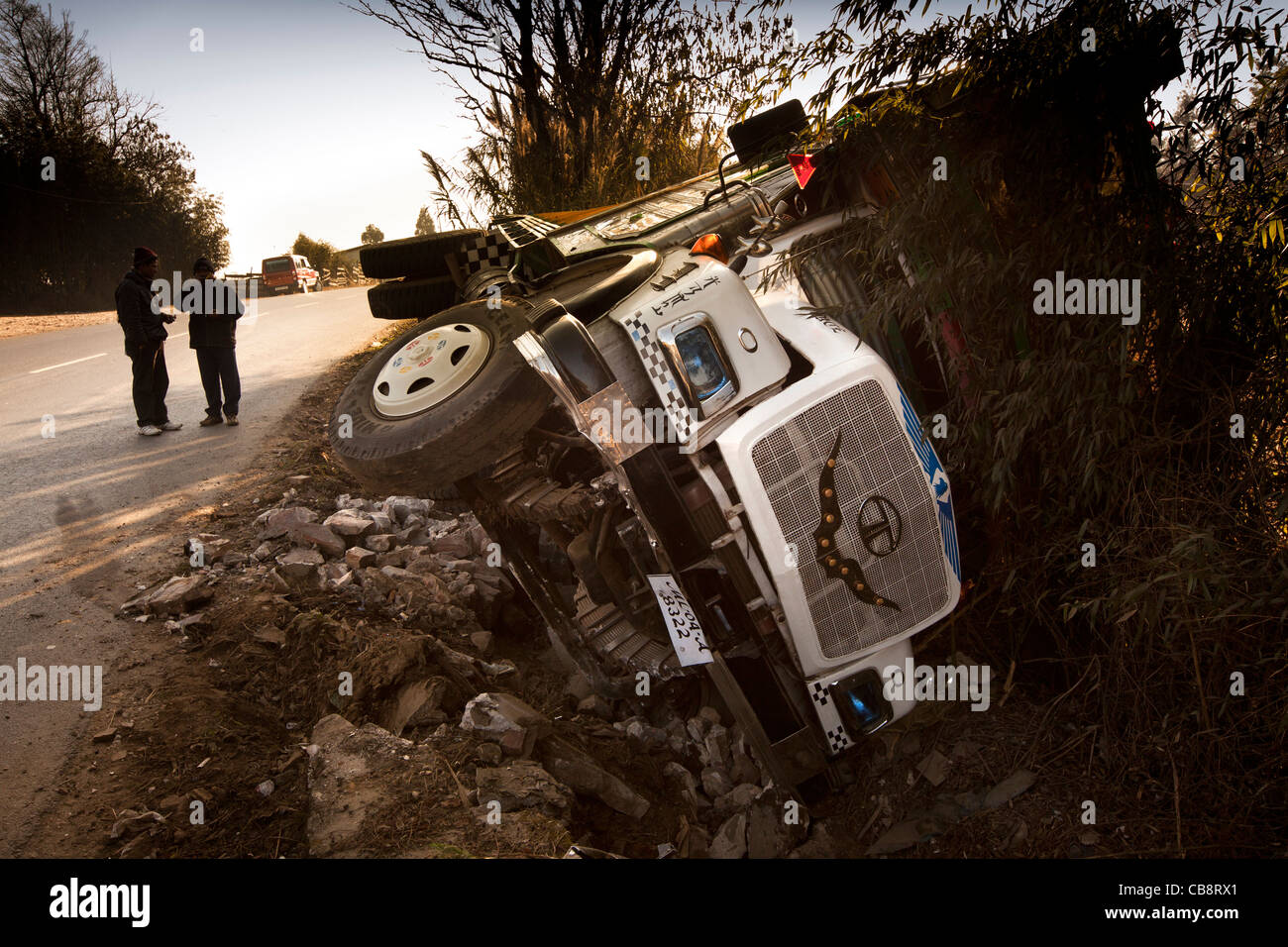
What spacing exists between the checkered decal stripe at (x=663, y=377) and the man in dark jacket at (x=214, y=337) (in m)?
6.15

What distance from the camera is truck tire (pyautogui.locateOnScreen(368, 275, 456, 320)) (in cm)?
621

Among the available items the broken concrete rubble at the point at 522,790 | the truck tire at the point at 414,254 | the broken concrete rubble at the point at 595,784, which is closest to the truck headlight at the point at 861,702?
the broken concrete rubble at the point at 595,784

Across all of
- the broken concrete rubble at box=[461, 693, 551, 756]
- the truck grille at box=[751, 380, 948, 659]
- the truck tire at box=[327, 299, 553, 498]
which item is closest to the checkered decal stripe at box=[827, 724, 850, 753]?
the truck grille at box=[751, 380, 948, 659]

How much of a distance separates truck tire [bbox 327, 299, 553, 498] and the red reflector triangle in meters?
1.54

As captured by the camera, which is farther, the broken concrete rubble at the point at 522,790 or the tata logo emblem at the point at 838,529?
the broken concrete rubble at the point at 522,790

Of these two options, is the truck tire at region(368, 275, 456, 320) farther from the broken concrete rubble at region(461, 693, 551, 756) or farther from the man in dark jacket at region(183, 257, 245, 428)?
the broken concrete rubble at region(461, 693, 551, 756)

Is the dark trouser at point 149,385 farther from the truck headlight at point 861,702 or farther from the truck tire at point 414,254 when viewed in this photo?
the truck headlight at point 861,702

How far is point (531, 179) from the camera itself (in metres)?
9.48

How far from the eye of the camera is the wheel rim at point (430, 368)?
3973mm

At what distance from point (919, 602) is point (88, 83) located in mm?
28289

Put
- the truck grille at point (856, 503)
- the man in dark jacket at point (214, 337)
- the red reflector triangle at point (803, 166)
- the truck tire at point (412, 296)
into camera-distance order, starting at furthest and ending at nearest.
A: the man in dark jacket at point (214, 337) < the truck tire at point (412, 296) < the red reflector triangle at point (803, 166) < the truck grille at point (856, 503)

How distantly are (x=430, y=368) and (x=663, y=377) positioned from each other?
4.92 ft
